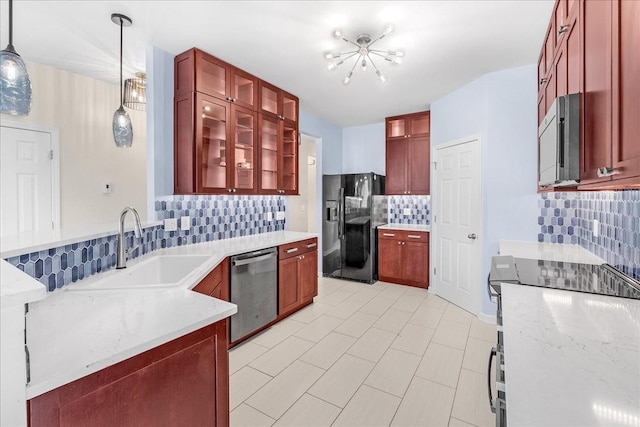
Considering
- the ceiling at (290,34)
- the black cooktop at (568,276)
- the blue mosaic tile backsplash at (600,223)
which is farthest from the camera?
the ceiling at (290,34)

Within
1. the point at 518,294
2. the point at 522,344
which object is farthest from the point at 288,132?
the point at 522,344

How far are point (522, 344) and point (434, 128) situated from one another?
12.0ft

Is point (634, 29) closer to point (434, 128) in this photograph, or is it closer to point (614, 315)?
point (614, 315)

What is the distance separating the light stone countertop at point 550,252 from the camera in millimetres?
2271

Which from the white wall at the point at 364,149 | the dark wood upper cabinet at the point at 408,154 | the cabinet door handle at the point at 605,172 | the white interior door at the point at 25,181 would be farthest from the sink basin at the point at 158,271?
the white wall at the point at 364,149

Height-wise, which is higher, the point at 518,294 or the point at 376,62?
the point at 376,62

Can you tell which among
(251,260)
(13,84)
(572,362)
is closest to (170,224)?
(251,260)

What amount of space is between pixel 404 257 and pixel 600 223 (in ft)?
8.25

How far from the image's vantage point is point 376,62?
116 inches

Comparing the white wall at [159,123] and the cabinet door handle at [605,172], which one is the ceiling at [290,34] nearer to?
the white wall at [159,123]

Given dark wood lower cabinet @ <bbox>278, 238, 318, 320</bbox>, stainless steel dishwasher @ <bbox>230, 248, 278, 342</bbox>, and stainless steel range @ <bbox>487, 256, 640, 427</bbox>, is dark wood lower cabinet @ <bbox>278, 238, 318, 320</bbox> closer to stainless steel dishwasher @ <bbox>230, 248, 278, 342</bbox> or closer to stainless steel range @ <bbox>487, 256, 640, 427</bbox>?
stainless steel dishwasher @ <bbox>230, 248, 278, 342</bbox>

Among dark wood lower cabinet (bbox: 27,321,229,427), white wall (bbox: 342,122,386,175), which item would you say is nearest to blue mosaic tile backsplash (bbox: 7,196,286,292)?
dark wood lower cabinet (bbox: 27,321,229,427)

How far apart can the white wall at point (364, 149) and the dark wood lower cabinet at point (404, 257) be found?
4.22 ft

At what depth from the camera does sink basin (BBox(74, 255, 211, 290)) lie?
1.75 meters
